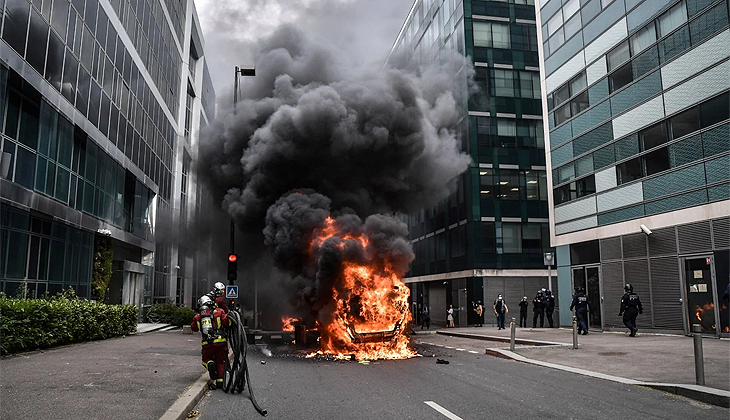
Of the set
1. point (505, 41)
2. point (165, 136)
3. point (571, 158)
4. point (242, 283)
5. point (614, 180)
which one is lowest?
point (242, 283)

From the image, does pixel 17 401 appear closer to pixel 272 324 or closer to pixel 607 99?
pixel 607 99

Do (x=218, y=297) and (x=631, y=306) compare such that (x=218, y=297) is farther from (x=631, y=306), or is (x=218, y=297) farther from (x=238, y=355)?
(x=631, y=306)

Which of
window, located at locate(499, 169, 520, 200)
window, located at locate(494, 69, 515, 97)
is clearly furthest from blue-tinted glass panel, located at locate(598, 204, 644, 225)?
window, located at locate(494, 69, 515, 97)

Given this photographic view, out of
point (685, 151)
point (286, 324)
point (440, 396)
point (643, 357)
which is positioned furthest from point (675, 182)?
point (286, 324)

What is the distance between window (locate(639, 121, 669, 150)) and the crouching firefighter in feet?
46.3

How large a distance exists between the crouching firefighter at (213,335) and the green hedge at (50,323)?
5183 mm

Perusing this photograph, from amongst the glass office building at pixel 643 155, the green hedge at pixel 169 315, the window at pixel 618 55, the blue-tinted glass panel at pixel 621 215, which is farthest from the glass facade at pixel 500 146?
the green hedge at pixel 169 315

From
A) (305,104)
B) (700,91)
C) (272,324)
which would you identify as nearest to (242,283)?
(272,324)

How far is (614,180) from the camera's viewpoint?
60.3 feet

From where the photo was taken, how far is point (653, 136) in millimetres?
16516

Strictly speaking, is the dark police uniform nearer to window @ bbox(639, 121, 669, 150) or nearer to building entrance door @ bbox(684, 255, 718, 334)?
building entrance door @ bbox(684, 255, 718, 334)

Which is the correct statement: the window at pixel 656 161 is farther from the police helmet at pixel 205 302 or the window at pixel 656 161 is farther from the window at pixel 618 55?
the police helmet at pixel 205 302

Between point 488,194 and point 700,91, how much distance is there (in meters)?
17.1

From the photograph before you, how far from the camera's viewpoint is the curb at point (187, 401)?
566 cm
